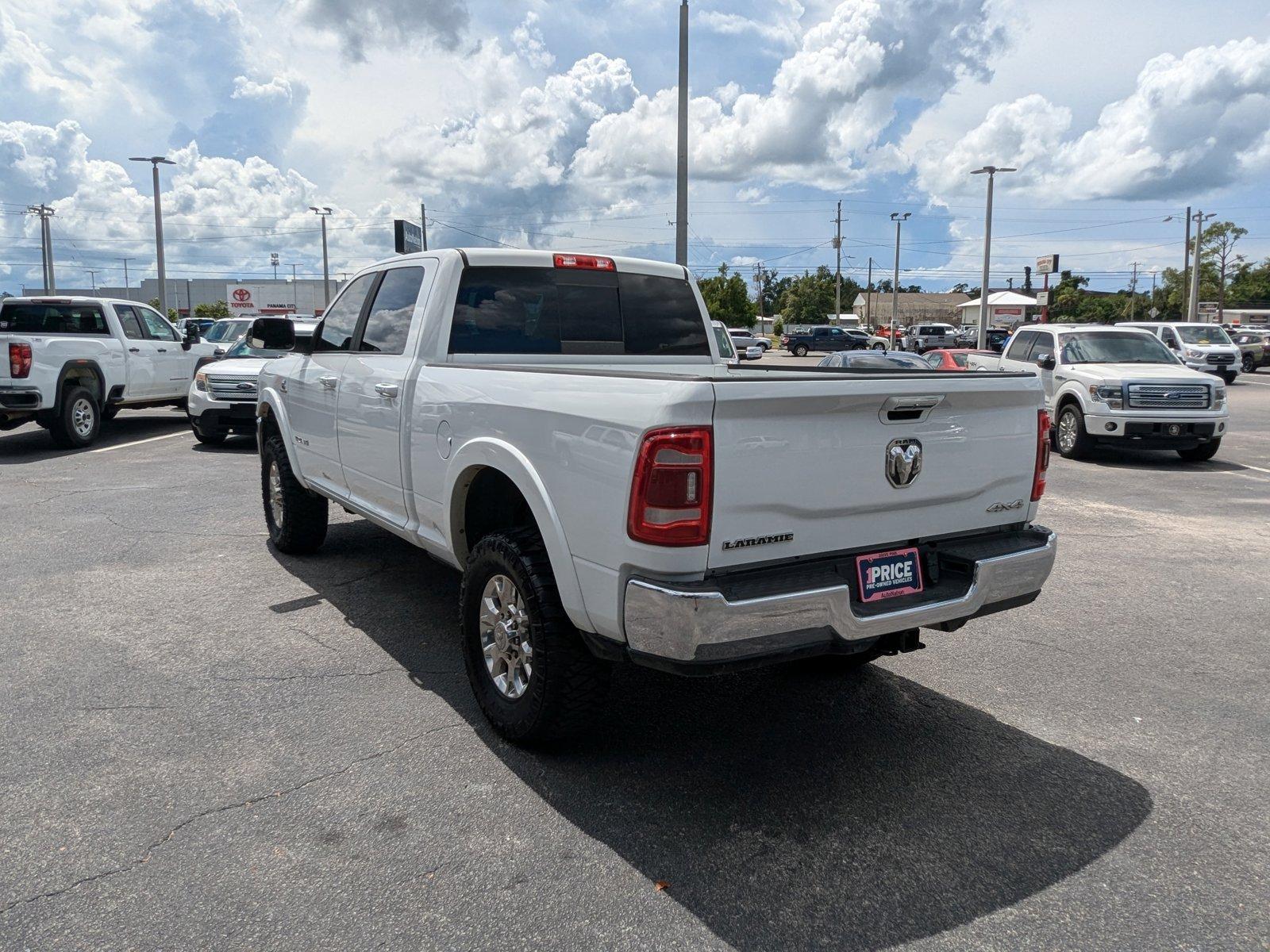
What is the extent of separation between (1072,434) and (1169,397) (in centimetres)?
124

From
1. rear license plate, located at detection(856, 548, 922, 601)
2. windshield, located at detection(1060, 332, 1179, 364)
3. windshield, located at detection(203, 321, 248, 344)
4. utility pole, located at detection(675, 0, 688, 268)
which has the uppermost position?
utility pole, located at detection(675, 0, 688, 268)

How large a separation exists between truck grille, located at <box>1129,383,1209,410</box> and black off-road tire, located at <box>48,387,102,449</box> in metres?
13.6

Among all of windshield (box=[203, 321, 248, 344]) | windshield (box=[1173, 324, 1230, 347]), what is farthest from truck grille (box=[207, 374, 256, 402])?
windshield (box=[1173, 324, 1230, 347])

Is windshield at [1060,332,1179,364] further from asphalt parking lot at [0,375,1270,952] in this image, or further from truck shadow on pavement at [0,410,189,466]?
truck shadow on pavement at [0,410,189,466]

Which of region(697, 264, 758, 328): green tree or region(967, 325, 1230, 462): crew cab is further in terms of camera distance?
region(697, 264, 758, 328): green tree

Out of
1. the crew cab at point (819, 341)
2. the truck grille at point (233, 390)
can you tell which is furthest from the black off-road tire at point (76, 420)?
the crew cab at point (819, 341)

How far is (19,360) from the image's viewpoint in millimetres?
11914

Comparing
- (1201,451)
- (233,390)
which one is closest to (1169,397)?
(1201,451)

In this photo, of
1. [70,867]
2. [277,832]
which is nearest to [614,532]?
[277,832]

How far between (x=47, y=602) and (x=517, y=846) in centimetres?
416

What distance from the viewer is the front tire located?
12.6 meters

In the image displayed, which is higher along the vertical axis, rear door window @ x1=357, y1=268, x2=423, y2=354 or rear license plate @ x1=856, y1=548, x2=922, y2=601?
rear door window @ x1=357, y1=268, x2=423, y2=354

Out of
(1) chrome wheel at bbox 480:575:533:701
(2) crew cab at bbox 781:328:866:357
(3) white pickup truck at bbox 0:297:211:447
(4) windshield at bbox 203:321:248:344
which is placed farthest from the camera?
(2) crew cab at bbox 781:328:866:357

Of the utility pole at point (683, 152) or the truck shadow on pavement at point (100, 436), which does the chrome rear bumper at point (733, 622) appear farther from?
the utility pole at point (683, 152)
